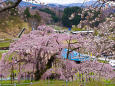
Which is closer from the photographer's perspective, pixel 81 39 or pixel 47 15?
pixel 81 39

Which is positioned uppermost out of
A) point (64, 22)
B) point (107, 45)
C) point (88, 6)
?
point (64, 22)

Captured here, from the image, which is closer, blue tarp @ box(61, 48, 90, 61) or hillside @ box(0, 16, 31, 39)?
blue tarp @ box(61, 48, 90, 61)

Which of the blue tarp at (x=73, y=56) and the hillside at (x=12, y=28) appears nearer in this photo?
the blue tarp at (x=73, y=56)

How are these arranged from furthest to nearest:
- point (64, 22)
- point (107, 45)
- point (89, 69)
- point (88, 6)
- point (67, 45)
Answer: point (64, 22), point (67, 45), point (89, 69), point (107, 45), point (88, 6)

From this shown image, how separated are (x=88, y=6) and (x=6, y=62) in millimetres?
6490

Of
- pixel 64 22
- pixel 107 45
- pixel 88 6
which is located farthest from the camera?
pixel 64 22

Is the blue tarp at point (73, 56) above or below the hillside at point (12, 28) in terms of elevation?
below

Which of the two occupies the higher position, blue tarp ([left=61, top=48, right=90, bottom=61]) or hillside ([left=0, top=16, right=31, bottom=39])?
hillside ([left=0, top=16, right=31, bottom=39])

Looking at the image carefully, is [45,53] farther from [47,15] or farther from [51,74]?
[47,15]

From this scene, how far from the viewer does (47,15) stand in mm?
64125

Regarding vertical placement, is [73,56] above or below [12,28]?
below

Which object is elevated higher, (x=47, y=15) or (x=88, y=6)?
(x=47, y=15)

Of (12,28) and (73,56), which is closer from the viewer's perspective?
(73,56)

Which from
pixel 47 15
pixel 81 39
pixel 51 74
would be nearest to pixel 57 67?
pixel 51 74
